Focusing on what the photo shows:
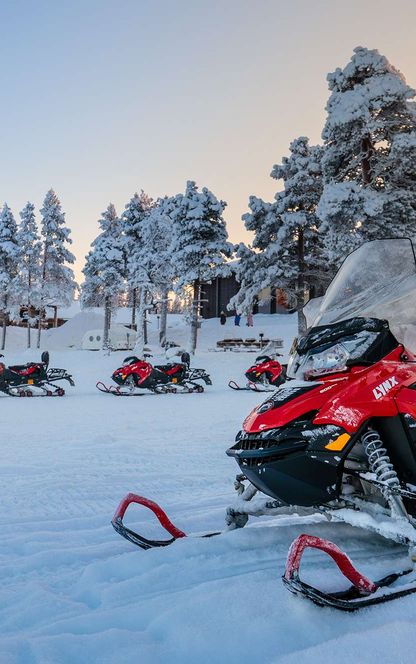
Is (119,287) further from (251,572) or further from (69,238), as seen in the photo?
(251,572)

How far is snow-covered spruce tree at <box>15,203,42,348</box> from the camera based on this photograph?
35500 millimetres

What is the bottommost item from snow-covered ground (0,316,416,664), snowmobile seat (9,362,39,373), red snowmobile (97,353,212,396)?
red snowmobile (97,353,212,396)

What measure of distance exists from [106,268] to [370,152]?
2086 cm

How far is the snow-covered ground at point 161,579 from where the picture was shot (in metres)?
2.03

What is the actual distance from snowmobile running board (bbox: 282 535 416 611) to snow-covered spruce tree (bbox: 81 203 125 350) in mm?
31061

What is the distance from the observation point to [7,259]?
37469 millimetres

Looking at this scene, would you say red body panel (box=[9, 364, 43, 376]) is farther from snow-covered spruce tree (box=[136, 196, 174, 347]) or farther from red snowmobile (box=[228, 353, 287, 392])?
snow-covered spruce tree (box=[136, 196, 174, 347])

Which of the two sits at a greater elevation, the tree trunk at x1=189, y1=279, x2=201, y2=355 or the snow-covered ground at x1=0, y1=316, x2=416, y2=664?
the tree trunk at x1=189, y1=279, x2=201, y2=355

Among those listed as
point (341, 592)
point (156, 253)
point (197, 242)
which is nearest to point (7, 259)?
point (156, 253)

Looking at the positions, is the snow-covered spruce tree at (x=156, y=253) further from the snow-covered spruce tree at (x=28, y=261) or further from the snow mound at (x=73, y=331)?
the snow mound at (x=73, y=331)

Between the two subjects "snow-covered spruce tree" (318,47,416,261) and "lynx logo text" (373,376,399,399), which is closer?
"lynx logo text" (373,376,399,399)

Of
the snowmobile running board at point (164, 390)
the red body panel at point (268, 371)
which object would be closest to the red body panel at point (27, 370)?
the snowmobile running board at point (164, 390)

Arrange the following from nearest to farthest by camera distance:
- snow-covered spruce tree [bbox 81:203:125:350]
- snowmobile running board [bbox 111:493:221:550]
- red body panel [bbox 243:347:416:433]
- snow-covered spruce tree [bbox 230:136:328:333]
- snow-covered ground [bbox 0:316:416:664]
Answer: snow-covered ground [bbox 0:316:416:664] → red body panel [bbox 243:347:416:433] → snowmobile running board [bbox 111:493:221:550] → snow-covered spruce tree [bbox 230:136:328:333] → snow-covered spruce tree [bbox 81:203:125:350]

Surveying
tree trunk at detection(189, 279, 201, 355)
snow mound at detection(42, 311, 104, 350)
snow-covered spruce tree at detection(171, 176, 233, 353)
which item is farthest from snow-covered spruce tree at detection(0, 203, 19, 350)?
tree trunk at detection(189, 279, 201, 355)
